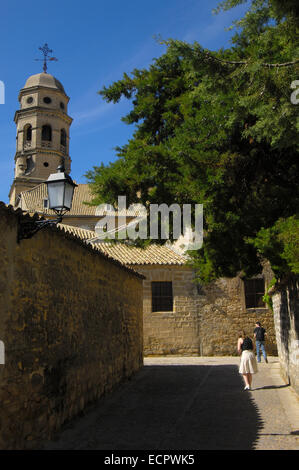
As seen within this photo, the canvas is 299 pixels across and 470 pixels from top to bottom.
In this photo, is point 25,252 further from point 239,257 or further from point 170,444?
point 239,257

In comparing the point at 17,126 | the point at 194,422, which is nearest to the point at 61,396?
the point at 194,422

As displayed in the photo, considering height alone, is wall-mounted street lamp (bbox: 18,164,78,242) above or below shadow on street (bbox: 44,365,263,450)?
above

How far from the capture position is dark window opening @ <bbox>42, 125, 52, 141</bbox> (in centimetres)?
4140

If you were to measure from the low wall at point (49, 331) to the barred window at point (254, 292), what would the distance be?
1048cm

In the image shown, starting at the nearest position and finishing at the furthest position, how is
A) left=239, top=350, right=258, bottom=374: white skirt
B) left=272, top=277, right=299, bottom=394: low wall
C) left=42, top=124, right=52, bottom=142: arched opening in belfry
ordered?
left=272, top=277, right=299, bottom=394: low wall, left=239, top=350, right=258, bottom=374: white skirt, left=42, top=124, right=52, bottom=142: arched opening in belfry

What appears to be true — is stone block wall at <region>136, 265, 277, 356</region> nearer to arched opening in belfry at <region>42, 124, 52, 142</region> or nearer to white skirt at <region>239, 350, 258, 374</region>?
white skirt at <region>239, 350, 258, 374</region>

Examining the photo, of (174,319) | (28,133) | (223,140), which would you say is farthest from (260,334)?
(28,133)

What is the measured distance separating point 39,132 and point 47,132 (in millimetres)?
1268

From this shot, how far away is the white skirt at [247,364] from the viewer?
9711 millimetres

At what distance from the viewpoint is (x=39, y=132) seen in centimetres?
4056

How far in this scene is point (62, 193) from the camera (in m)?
5.01

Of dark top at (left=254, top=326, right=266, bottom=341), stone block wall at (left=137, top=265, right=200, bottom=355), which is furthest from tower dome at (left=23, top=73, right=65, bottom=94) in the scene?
dark top at (left=254, top=326, right=266, bottom=341)

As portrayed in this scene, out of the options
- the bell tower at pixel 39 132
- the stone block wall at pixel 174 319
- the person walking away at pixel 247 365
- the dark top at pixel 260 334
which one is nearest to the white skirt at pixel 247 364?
the person walking away at pixel 247 365

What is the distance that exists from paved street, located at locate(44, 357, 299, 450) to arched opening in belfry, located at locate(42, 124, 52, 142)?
112ft
